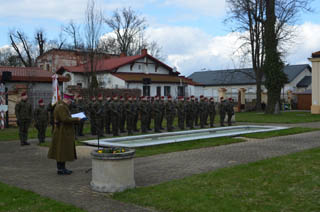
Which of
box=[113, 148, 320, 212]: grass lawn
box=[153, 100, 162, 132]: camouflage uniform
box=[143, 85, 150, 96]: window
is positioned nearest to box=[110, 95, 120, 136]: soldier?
box=[153, 100, 162, 132]: camouflage uniform

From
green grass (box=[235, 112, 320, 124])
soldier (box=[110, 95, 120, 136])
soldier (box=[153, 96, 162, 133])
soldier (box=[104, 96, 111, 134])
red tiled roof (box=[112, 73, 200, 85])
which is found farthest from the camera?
red tiled roof (box=[112, 73, 200, 85])

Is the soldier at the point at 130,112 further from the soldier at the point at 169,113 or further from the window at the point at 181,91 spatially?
the window at the point at 181,91

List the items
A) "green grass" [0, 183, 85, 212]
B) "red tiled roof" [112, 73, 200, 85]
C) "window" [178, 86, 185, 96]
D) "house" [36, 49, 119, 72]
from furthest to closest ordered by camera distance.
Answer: "house" [36, 49, 119, 72] → "window" [178, 86, 185, 96] → "red tiled roof" [112, 73, 200, 85] → "green grass" [0, 183, 85, 212]

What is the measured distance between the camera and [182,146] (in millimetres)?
13219

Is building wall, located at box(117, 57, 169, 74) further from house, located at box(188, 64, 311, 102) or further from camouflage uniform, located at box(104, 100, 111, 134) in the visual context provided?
camouflage uniform, located at box(104, 100, 111, 134)

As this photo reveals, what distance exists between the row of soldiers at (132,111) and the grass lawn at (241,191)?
8609 mm

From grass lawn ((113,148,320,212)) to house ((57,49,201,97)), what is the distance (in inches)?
1155

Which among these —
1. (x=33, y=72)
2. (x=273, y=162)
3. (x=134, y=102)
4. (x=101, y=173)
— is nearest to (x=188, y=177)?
(x=101, y=173)

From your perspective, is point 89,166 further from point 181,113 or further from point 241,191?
point 181,113

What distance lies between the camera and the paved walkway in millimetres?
6973

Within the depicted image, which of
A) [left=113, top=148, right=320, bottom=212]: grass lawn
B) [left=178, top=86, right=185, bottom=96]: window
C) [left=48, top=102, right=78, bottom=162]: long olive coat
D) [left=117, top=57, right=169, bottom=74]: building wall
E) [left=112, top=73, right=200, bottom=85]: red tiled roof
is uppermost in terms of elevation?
[left=117, top=57, right=169, bottom=74]: building wall

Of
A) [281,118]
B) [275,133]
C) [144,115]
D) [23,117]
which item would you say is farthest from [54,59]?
[275,133]

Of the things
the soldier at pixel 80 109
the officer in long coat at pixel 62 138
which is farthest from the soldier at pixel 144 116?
the officer in long coat at pixel 62 138

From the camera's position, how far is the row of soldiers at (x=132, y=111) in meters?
17.5
